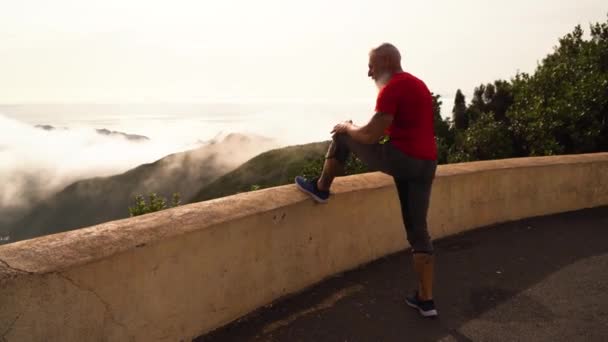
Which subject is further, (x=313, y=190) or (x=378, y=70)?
(x=313, y=190)

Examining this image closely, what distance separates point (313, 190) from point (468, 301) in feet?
4.66

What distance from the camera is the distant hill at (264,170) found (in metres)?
134

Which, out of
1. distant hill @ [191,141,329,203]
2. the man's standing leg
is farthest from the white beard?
distant hill @ [191,141,329,203]

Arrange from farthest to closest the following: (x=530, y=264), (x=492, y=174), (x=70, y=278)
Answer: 1. (x=492, y=174)
2. (x=530, y=264)
3. (x=70, y=278)

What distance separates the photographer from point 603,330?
3.35 m

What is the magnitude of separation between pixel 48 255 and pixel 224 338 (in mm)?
1199

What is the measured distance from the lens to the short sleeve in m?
3.19

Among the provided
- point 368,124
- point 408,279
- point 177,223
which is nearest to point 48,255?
point 177,223

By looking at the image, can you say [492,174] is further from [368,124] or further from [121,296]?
[121,296]

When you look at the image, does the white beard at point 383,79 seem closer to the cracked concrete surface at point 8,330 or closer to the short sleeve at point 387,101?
the short sleeve at point 387,101

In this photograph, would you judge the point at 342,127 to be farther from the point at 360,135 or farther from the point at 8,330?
the point at 8,330

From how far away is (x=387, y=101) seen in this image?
3193 millimetres

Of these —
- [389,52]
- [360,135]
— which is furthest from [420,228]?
[389,52]

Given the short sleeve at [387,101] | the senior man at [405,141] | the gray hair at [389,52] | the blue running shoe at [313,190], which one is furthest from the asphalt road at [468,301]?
the gray hair at [389,52]
